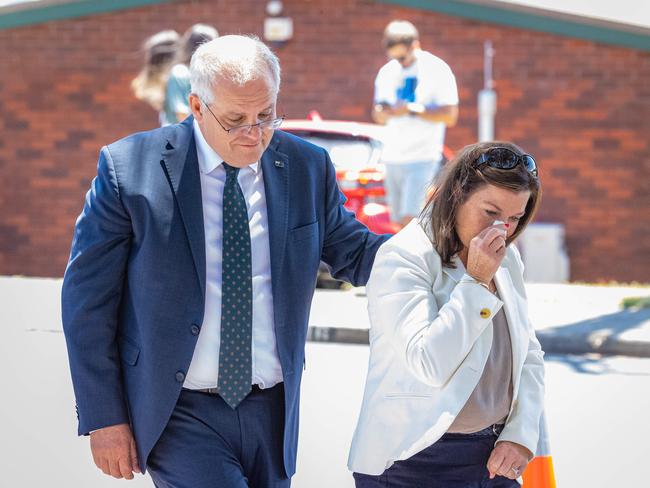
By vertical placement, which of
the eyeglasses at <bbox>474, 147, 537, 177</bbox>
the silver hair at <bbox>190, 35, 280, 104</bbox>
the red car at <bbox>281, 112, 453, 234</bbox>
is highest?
the silver hair at <bbox>190, 35, 280, 104</bbox>

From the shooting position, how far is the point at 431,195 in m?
3.03

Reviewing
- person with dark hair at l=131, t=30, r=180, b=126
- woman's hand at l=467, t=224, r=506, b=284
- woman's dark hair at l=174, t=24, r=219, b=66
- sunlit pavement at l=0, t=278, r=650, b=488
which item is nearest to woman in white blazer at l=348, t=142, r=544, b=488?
woman's hand at l=467, t=224, r=506, b=284

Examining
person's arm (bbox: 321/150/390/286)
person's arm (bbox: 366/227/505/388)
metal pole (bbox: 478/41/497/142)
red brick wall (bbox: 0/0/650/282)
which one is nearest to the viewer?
person's arm (bbox: 366/227/505/388)

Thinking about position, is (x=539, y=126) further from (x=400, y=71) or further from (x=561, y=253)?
(x=400, y=71)

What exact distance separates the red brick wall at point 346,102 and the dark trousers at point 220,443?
427 inches

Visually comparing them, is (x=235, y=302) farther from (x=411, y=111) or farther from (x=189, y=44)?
(x=411, y=111)

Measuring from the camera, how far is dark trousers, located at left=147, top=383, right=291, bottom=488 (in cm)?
285

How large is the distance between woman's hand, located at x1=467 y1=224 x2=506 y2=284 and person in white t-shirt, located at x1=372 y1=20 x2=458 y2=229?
6976 mm

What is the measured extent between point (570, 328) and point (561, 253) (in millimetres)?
3932

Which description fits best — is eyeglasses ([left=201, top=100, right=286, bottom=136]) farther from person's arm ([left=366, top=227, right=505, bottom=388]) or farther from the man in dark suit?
person's arm ([left=366, top=227, right=505, bottom=388])

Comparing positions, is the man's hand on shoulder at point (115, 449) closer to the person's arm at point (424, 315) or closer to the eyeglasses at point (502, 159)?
the person's arm at point (424, 315)

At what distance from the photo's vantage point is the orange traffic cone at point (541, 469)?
301 cm

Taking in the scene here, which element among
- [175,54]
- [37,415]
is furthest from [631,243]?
[37,415]

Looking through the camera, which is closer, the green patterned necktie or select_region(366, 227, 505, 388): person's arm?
select_region(366, 227, 505, 388): person's arm
